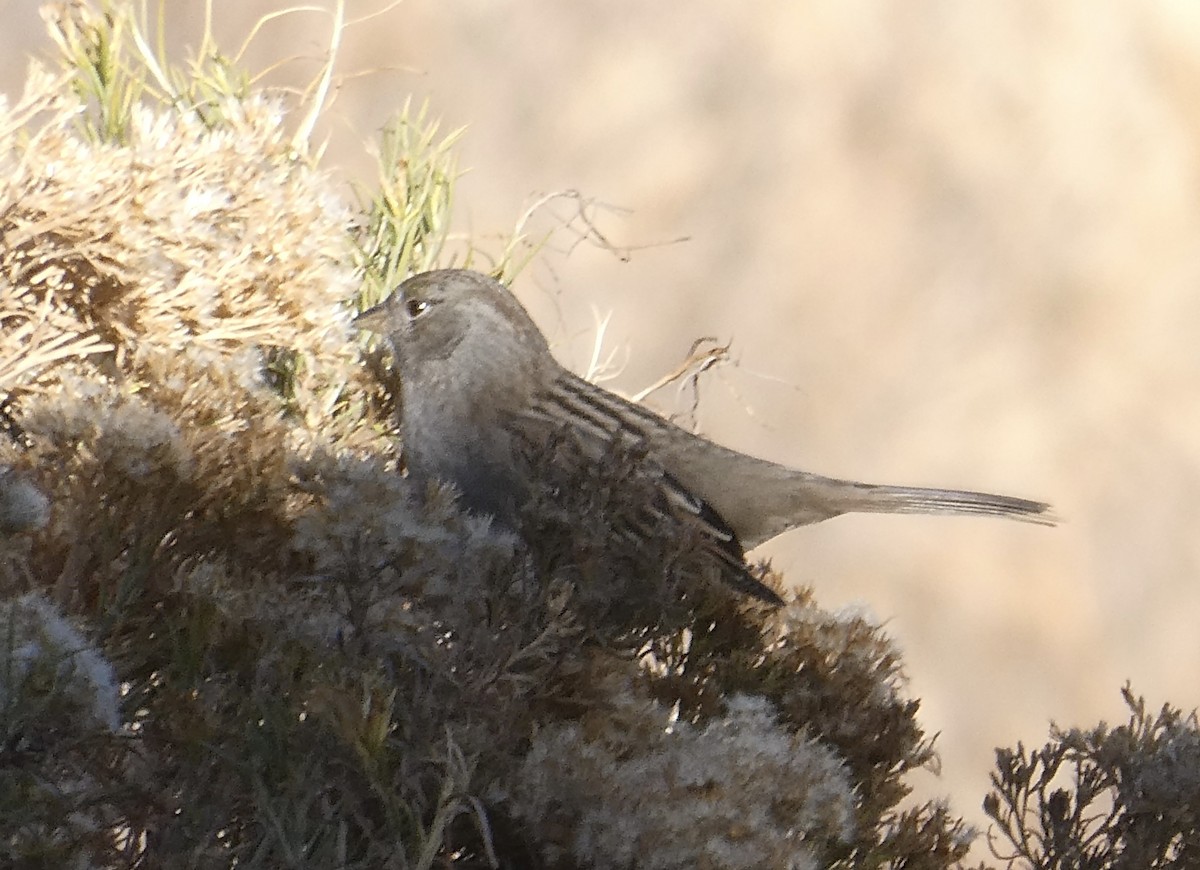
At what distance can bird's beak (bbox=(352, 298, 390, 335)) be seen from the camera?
61.6 inches

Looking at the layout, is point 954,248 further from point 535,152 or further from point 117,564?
point 117,564

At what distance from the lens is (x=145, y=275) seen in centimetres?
108

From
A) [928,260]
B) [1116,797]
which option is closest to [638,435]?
[1116,797]

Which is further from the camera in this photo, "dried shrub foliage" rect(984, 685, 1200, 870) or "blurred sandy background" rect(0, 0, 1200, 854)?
"blurred sandy background" rect(0, 0, 1200, 854)

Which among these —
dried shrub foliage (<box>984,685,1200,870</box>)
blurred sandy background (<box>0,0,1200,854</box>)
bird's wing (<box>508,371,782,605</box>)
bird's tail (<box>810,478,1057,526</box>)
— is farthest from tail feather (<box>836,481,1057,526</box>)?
dried shrub foliage (<box>984,685,1200,870</box>)

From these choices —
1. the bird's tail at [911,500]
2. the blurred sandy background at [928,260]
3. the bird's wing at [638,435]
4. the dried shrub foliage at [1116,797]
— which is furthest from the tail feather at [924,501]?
the dried shrub foliage at [1116,797]

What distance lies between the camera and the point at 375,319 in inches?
62.7

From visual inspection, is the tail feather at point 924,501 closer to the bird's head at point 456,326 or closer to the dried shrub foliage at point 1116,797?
the bird's head at point 456,326

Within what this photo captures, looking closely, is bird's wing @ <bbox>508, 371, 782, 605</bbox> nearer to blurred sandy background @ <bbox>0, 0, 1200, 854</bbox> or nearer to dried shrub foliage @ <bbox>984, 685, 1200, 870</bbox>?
dried shrub foliage @ <bbox>984, 685, 1200, 870</bbox>

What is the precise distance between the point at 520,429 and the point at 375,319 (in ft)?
0.81

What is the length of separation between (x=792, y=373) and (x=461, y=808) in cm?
180

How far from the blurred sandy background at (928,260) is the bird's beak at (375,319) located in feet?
2.47

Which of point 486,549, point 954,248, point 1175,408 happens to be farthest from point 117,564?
point 1175,408

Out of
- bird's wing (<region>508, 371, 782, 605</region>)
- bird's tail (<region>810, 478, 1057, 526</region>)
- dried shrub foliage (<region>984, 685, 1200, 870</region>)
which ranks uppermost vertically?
bird's tail (<region>810, 478, 1057, 526</region>)
